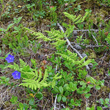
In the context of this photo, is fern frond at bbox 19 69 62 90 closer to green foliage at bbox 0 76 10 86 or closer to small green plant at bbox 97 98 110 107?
green foliage at bbox 0 76 10 86

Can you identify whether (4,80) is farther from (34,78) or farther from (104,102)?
(104,102)

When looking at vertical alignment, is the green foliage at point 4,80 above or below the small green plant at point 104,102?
above

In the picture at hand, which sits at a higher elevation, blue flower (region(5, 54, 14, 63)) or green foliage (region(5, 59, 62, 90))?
blue flower (region(5, 54, 14, 63))

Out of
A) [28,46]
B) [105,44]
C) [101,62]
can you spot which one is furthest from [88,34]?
[28,46]

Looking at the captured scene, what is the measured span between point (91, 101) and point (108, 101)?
0.26 m

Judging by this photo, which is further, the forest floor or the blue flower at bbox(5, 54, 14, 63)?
the blue flower at bbox(5, 54, 14, 63)

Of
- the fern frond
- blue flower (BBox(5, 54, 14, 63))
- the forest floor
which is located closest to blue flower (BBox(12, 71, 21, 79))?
the forest floor

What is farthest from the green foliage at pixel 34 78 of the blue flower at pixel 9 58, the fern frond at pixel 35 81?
the blue flower at pixel 9 58

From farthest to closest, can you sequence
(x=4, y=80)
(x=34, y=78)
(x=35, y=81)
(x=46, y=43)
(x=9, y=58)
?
1. (x=46, y=43)
2. (x=9, y=58)
3. (x=4, y=80)
4. (x=34, y=78)
5. (x=35, y=81)

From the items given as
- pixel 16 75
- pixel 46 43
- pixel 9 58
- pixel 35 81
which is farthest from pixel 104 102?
pixel 9 58

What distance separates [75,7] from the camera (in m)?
3.36

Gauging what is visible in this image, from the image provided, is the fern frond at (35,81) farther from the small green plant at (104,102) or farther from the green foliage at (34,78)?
the small green plant at (104,102)

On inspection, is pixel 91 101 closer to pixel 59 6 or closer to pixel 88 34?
pixel 88 34

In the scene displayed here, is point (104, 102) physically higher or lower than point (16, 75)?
lower
